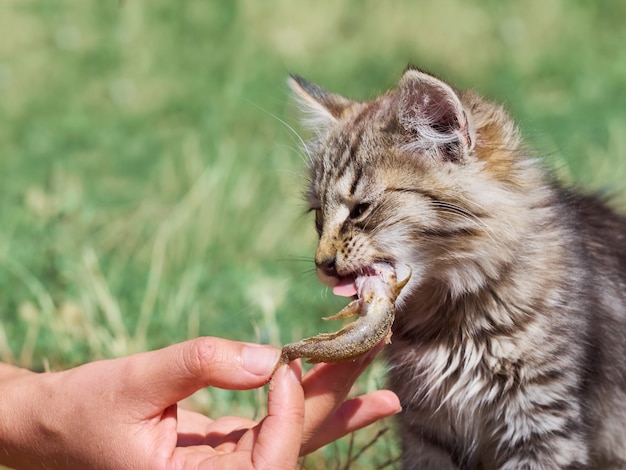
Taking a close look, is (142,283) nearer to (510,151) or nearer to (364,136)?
(364,136)

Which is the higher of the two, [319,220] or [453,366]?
[319,220]

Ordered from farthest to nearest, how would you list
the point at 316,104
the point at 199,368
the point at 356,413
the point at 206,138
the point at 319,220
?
the point at 206,138 → the point at 316,104 → the point at 319,220 → the point at 356,413 → the point at 199,368

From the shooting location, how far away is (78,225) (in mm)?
5078

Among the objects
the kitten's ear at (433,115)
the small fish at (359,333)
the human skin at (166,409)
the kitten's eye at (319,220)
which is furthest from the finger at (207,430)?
the kitten's ear at (433,115)

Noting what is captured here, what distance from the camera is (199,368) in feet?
7.18

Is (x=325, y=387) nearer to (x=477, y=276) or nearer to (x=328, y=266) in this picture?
(x=328, y=266)

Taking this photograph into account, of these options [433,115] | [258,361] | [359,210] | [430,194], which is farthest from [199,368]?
[433,115]

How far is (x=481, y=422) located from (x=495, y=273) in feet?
1.54

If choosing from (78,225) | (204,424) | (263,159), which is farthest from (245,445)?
(263,159)

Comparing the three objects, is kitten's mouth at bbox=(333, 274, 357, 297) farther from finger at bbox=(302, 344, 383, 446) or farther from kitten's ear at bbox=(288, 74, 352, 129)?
kitten's ear at bbox=(288, 74, 352, 129)

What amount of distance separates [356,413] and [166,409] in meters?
0.53

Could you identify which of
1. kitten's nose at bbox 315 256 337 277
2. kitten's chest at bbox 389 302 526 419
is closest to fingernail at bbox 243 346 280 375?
kitten's nose at bbox 315 256 337 277

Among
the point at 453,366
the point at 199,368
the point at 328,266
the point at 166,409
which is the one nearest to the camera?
the point at 199,368

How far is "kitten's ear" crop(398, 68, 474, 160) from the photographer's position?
102 inches
